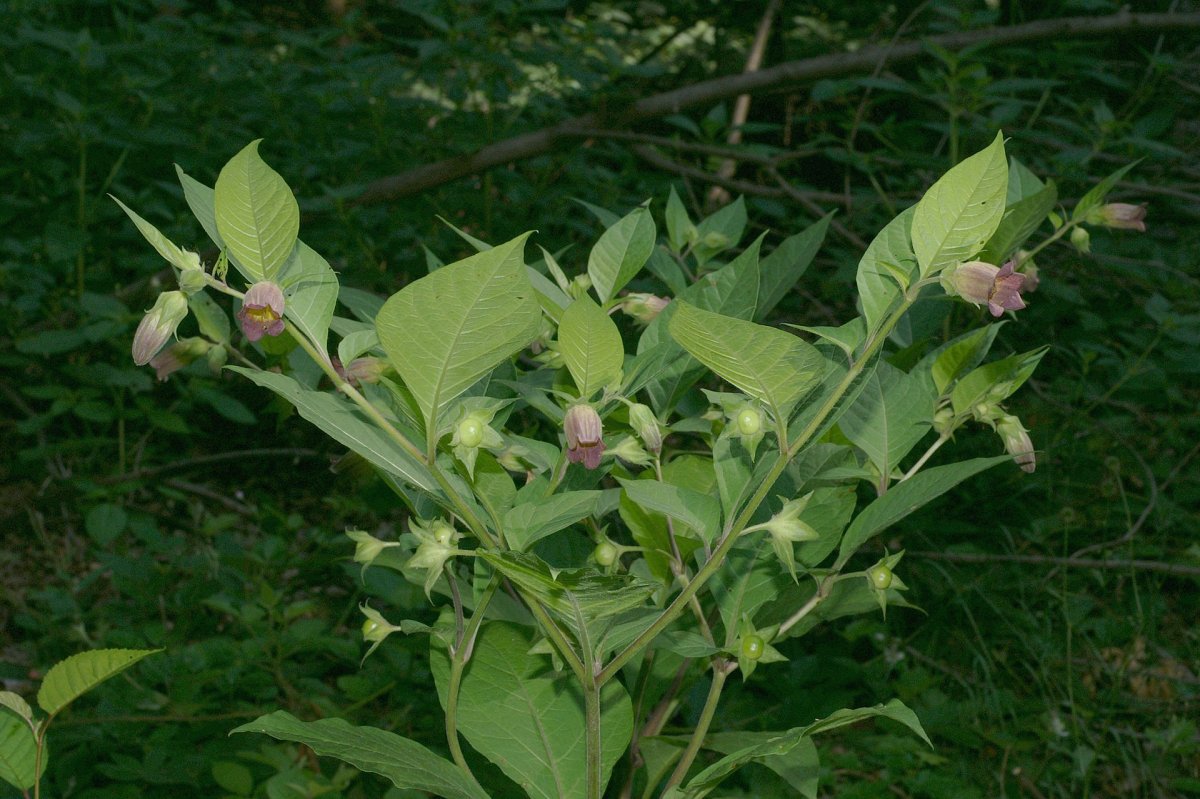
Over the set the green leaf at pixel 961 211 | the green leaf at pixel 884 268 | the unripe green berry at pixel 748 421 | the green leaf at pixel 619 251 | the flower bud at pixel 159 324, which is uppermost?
the green leaf at pixel 961 211

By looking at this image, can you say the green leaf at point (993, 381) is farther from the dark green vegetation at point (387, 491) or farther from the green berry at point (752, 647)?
the dark green vegetation at point (387, 491)

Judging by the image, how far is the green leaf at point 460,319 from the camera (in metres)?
0.47

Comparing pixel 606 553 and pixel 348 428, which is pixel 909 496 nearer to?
pixel 606 553

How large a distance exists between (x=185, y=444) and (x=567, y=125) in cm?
124

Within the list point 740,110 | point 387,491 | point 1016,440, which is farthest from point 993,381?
point 740,110

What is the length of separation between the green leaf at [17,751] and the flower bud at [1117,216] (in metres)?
0.85

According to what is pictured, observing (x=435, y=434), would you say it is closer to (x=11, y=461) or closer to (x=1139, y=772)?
(x=1139, y=772)

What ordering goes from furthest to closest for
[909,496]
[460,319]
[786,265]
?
1. [786,265]
2. [909,496]
3. [460,319]

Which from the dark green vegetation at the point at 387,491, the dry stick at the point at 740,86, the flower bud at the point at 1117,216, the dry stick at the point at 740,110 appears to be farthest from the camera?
the dry stick at the point at 740,110

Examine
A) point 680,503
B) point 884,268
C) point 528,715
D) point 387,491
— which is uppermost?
point 884,268

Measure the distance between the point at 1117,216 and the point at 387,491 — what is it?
1.30m

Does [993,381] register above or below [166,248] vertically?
below

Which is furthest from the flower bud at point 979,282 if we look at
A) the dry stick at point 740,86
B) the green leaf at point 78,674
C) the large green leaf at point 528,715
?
the dry stick at point 740,86

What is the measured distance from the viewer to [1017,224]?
76 centimetres
